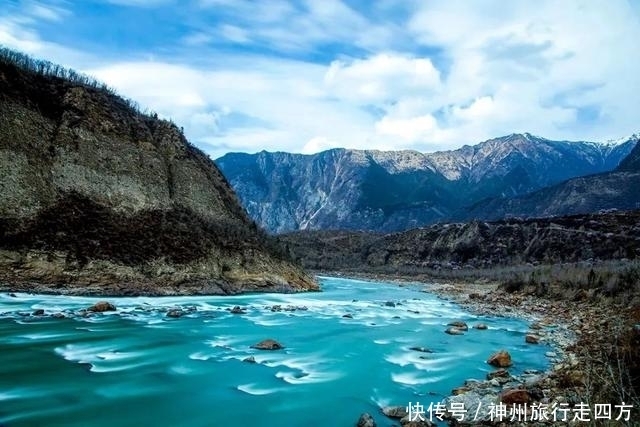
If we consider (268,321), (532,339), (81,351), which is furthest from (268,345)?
(532,339)

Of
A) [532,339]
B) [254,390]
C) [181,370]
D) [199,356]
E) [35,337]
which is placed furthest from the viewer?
[532,339]

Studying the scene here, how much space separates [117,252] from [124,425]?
26.8 meters

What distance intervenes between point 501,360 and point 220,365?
9.04 meters

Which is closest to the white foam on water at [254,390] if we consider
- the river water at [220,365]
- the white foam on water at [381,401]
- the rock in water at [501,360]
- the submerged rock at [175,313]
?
the river water at [220,365]

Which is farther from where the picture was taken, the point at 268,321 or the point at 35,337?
the point at 268,321

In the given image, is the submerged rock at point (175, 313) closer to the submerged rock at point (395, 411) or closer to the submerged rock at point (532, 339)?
the submerged rock at point (395, 411)

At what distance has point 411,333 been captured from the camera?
75.0 feet

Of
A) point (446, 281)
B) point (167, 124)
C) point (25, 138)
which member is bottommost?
point (446, 281)

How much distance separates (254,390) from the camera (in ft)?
42.1

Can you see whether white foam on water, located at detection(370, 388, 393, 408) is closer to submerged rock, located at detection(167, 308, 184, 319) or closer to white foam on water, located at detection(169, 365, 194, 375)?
white foam on water, located at detection(169, 365, 194, 375)

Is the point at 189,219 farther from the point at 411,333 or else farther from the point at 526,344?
the point at 526,344

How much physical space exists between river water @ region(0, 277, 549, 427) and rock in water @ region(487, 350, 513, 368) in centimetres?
31

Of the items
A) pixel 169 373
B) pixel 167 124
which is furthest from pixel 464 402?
pixel 167 124

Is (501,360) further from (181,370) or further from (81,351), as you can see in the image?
(81,351)
